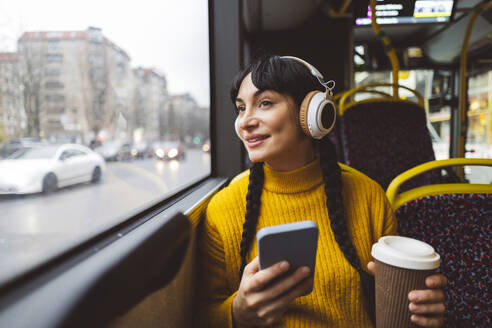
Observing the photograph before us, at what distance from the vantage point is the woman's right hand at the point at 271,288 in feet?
1.89

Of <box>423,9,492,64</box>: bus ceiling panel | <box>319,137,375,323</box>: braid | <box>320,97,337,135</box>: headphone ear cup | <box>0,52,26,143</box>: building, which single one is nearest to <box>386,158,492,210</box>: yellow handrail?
<box>319,137,375,323</box>: braid

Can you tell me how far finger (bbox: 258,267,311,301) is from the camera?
583mm

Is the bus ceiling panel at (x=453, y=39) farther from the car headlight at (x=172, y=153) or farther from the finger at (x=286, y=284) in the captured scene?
the finger at (x=286, y=284)

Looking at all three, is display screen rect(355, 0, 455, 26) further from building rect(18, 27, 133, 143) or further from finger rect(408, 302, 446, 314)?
finger rect(408, 302, 446, 314)

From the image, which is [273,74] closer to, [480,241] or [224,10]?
[480,241]

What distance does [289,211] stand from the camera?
942 millimetres

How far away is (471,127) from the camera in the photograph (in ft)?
17.4

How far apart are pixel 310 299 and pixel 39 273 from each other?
648 millimetres

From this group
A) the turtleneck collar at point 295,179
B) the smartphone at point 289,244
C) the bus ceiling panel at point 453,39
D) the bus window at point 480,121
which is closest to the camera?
the smartphone at point 289,244

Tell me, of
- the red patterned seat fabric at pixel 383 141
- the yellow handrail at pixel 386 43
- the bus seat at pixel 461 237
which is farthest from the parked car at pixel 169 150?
the yellow handrail at pixel 386 43

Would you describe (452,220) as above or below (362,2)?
below

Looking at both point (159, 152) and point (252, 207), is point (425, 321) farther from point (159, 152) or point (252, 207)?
point (159, 152)

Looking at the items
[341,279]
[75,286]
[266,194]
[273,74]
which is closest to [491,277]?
[341,279]

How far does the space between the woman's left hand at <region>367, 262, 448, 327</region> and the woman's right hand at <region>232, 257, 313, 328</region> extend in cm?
22
